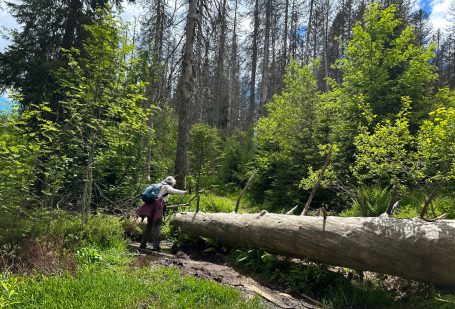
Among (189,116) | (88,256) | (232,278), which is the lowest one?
(232,278)

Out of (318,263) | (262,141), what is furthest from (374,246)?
(262,141)

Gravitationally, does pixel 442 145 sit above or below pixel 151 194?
above

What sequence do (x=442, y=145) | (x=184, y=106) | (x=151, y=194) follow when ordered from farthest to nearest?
1. (x=184, y=106)
2. (x=151, y=194)
3. (x=442, y=145)

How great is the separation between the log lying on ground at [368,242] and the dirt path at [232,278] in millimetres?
755

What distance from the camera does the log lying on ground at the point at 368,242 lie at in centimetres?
407

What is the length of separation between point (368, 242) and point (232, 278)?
220 cm

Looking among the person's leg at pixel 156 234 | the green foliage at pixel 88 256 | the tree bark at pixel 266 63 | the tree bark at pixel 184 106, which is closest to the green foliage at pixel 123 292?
the green foliage at pixel 88 256

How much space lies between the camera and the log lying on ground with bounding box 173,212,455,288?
13.4 feet

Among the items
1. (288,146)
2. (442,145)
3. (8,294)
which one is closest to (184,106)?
(288,146)

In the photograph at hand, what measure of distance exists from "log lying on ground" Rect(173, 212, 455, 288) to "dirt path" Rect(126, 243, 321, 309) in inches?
29.7

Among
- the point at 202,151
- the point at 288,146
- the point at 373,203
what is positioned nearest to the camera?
the point at 373,203

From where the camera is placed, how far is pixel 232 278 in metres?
5.36

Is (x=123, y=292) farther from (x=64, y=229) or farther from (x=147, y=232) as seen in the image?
(x=147, y=232)

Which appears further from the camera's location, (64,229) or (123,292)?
(64,229)
